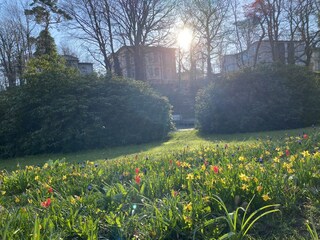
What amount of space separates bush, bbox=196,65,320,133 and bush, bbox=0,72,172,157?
9.51 feet

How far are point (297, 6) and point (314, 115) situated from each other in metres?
17.3

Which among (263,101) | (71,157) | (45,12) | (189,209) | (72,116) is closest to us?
(189,209)

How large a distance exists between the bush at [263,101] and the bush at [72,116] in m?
2.90

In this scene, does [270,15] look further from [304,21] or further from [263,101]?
[263,101]

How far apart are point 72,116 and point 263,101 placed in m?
8.59

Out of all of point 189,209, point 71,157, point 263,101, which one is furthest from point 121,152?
point 189,209

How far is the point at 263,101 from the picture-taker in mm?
13219

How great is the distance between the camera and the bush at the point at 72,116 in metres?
11.5

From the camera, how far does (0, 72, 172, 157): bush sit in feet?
37.8

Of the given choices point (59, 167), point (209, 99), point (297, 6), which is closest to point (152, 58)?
point (297, 6)

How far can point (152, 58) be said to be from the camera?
158ft

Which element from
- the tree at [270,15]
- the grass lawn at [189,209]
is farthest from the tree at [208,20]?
the grass lawn at [189,209]

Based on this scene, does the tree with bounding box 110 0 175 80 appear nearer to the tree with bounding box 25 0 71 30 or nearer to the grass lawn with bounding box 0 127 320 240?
the tree with bounding box 25 0 71 30

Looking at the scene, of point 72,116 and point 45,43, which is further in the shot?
point 45,43
